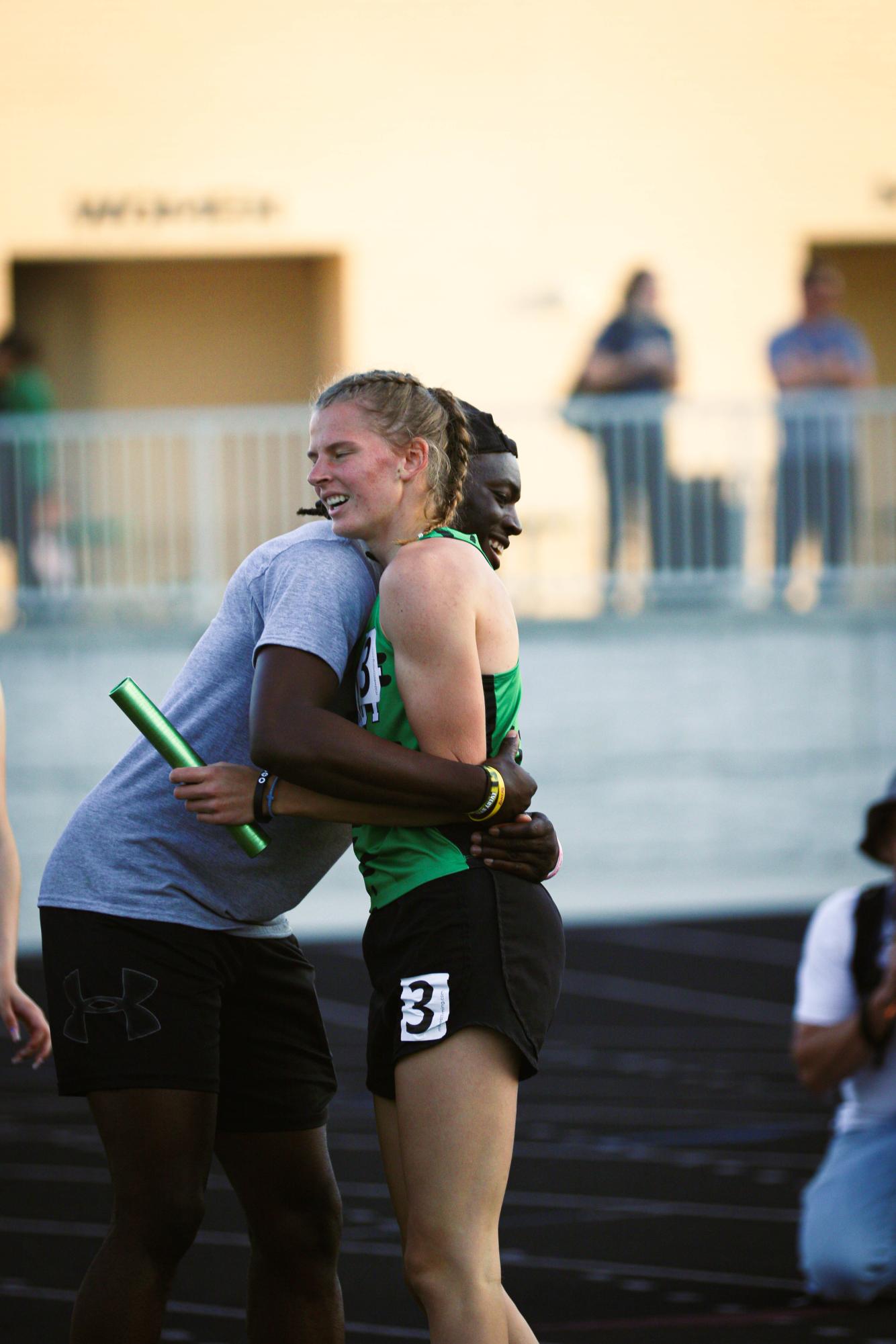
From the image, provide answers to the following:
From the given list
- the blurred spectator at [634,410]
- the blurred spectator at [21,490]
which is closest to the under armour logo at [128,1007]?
the blurred spectator at [21,490]

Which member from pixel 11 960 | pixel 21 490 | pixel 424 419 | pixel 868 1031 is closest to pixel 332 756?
pixel 424 419

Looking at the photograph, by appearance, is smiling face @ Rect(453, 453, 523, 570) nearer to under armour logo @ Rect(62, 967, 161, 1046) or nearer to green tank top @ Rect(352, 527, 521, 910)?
green tank top @ Rect(352, 527, 521, 910)

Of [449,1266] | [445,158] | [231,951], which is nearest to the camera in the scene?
[449,1266]

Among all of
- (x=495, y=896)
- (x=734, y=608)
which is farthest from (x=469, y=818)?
(x=734, y=608)

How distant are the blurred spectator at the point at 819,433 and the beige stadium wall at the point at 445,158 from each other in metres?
3.26

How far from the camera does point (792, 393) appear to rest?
1231 cm

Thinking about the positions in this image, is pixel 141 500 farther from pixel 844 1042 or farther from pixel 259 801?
pixel 259 801

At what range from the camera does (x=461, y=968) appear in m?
2.94

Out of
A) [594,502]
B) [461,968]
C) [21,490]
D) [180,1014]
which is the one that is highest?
[21,490]

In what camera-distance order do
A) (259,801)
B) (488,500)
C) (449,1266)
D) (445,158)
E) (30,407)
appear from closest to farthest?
(449,1266)
(259,801)
(488,500)
(30,407)
(445,158)

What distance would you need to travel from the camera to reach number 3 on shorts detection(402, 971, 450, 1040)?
2916 mm

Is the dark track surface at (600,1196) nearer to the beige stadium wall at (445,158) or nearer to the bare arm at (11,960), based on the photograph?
the bare arm at (11,960)

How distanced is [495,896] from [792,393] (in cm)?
975

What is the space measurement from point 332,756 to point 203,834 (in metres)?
0.40
